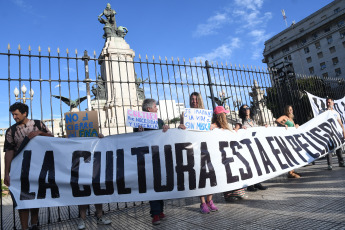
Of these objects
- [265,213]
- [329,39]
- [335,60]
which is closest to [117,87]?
[265,213]

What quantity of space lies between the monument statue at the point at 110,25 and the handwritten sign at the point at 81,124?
1668 centimetres

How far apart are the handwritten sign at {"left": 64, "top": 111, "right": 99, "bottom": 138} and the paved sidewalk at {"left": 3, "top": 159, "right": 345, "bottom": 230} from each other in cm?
156

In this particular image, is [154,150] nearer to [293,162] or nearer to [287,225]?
[287,225]

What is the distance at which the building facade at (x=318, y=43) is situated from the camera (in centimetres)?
4212

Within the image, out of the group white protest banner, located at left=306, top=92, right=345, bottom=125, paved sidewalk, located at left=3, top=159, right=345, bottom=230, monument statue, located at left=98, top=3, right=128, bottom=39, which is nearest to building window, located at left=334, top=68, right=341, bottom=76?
monument statue, located at left=98, top=3, right=128, bottom=39

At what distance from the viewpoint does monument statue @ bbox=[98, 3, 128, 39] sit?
19.5 meters

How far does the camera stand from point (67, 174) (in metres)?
3.49

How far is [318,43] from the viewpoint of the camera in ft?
150

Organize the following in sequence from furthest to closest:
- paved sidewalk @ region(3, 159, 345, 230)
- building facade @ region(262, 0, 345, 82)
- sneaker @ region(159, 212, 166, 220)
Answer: building facade @ region(262, 0, 345, 82) < sneaker @ region(159, 212, 166, 220) < paved sidewalk @ region(3, 159, 345, 230)

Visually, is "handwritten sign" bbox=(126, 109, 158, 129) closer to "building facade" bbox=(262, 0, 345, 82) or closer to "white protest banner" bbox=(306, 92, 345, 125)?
"white protest banner" bbox=(306, 92, 345, 125)

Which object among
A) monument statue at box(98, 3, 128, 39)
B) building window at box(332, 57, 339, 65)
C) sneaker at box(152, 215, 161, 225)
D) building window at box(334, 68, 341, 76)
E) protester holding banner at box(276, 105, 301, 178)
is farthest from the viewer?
building window at box(332, 57, 339, 65)

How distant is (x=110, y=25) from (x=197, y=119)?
62.8ft

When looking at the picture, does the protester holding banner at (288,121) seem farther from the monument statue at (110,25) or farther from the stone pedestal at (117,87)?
the monument statue at (110,25)

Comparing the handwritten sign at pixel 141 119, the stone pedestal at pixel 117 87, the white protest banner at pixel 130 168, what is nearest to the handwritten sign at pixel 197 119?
the white protest banner at pixel 130 168
